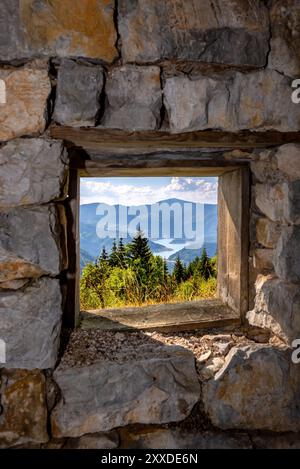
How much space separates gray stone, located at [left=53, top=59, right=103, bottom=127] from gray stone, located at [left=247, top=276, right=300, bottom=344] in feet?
3.35

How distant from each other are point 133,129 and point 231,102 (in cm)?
40

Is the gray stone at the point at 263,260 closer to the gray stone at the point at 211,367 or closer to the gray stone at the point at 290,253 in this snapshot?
the gray stone at the point at 290,253

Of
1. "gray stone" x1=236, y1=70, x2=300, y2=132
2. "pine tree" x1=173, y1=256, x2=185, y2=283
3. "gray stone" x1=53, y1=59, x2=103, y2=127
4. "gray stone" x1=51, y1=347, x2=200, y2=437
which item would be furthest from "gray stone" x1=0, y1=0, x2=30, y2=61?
"pine tree" x1=173, y1=256, x2=185, y2=283

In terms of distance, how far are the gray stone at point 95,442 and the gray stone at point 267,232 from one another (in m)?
1.02

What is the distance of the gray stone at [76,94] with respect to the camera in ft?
3.90

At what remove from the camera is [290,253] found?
141cm

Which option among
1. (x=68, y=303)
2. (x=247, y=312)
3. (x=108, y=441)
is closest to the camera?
(x=108, y=441)

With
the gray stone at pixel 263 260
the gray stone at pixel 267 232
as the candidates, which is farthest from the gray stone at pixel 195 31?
the gray stone at pixel 263 260

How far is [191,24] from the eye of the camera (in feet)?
4.09

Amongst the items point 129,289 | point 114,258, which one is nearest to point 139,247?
point 114,258

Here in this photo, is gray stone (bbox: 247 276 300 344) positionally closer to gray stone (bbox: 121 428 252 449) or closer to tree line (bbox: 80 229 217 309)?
gray stone (bbox: 121 428 252 449)

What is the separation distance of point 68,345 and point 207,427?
0.66 m
